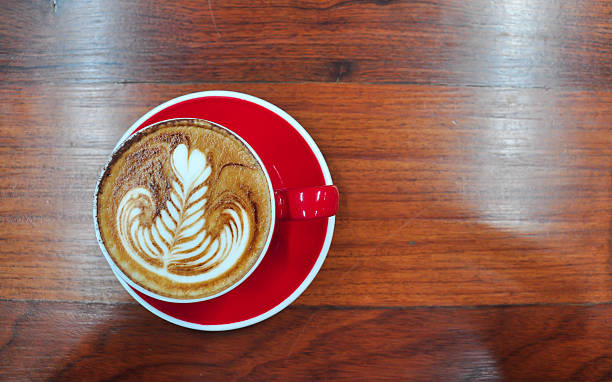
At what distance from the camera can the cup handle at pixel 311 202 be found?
1.68ft

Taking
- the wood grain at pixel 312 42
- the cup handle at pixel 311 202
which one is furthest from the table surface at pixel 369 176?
the cup handle at pixel 311 202

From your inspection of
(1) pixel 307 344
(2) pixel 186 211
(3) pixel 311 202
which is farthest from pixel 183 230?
(1) pixel 307 344

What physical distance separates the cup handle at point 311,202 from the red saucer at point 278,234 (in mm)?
97

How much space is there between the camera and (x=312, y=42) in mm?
679

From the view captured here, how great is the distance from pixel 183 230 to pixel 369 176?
308mm

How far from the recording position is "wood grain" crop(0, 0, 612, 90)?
67 cm

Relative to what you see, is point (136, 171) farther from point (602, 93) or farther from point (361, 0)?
point (602, 93)

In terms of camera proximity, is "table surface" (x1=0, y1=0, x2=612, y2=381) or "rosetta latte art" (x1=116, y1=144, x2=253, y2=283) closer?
"rosetta latte art" (x1=116, y1=144, x2=253, y2=283)

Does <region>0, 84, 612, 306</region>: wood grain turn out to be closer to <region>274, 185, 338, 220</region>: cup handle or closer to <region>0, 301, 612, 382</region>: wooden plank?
<region>0, 301, 612, 382</region>: wooden plank

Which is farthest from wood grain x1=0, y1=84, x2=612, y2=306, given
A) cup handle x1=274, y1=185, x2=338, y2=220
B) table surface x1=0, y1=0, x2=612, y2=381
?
cup handle x1=274, y1=185, x2=338, y2=220

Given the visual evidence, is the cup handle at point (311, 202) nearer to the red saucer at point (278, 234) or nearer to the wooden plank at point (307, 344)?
the red saucer at point (278, 234)

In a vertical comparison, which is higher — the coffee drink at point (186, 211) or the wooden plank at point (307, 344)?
the coffee drink at point (186, 211)

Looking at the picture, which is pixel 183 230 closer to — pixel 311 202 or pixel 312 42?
pixel 311 202

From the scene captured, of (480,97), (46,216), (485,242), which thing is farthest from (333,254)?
(46,216)
